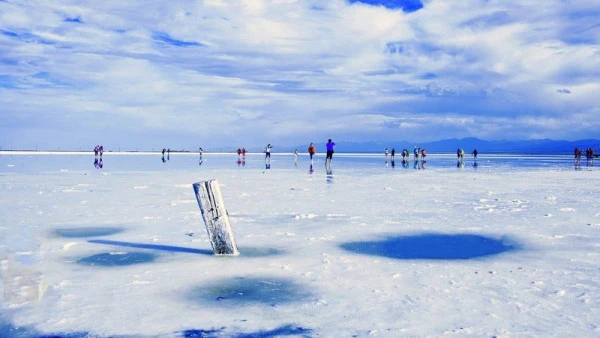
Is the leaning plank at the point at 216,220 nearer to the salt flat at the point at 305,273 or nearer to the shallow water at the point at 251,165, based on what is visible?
the salt flat at the point at 305,273

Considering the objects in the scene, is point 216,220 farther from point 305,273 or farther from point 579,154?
point 579,154

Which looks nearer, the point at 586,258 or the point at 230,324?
the point at 230,324

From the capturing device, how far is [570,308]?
4.41 metres

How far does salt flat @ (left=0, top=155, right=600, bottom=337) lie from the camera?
4113 mm

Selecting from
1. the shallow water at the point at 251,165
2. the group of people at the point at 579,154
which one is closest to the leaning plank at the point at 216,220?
the shallow water at the point at 251,165

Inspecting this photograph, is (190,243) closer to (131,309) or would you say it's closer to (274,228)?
(274,228)

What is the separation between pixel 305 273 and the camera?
5789 mm

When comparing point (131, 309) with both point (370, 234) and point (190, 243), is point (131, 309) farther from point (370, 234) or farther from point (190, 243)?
point (370, 234)

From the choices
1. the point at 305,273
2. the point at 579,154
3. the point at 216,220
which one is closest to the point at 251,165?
the point at 579,154

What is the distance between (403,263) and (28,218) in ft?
25.4

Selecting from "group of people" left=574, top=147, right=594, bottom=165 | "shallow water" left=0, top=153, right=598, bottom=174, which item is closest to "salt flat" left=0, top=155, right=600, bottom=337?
"shallow water" left=0, top=153, right=598, bottom=174

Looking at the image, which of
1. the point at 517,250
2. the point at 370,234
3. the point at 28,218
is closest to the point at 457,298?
the point at 517,250

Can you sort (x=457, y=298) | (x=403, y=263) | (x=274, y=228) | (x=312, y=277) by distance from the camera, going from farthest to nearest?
(x=274, y=228) → (x=403, y=263) → (x=312, y=277) → (x=457, y=298)

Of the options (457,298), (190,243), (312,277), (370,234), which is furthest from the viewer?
(370,234)
